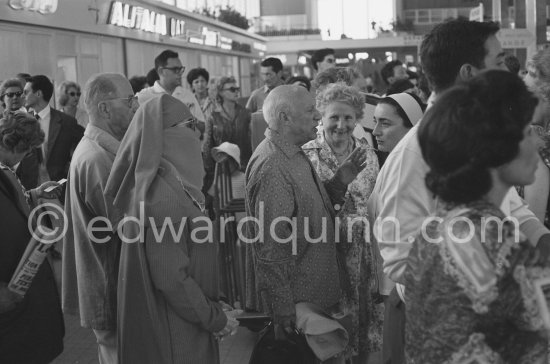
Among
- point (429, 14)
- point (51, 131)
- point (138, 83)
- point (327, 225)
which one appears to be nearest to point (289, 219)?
point (327, 225)

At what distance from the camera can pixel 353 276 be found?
444cm

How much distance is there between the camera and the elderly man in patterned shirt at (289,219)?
371 centimetres

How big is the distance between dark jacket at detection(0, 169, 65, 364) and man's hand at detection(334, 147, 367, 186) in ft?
5.67

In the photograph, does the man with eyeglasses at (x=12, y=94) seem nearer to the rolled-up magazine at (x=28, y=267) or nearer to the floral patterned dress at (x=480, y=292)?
the rolled-up magazine at (x=28, y=267)

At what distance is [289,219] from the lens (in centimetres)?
376

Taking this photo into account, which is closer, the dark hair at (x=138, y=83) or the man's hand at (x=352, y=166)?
the man's hand at (x=352, y=166)

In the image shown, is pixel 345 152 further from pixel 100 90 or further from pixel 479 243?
pixel 479 243

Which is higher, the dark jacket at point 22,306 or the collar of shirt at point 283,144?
the collar of shirt at point 283,144

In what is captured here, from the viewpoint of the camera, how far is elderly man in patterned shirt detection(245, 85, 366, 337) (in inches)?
146

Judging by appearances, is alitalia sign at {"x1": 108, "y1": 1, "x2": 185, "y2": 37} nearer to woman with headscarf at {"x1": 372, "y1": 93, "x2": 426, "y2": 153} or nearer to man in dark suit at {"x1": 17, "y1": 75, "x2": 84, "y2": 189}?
man in dark suit at {"x1": 17, "y1": 75, "x2": 84, "y2": 189}

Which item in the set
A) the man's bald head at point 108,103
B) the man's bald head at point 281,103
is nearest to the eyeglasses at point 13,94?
the man's bald head at point 108,103

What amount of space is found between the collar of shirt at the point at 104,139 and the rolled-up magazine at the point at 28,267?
70cm

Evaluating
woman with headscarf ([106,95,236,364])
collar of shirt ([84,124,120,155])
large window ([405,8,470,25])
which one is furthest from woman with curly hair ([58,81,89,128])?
large window ([405,8,470,25])

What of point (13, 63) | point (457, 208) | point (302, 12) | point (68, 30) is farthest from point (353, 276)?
point (302, 12)
